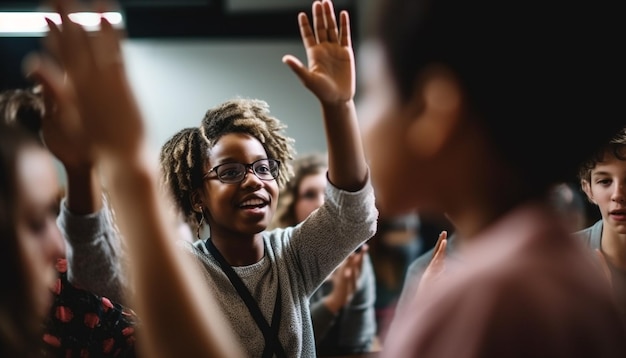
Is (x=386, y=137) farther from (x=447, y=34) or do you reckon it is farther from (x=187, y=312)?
(x=187, y=312)

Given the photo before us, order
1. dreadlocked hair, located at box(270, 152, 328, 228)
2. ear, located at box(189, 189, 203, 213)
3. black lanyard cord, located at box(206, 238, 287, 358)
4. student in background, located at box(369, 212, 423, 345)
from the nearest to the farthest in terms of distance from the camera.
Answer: black lanyard cord, located at box(206, 238, 287, 358)
ear, located at box(189, 189, 203, 213)
dreadlocked hair, located at box(270, 152, 328, 228)
student in background, located at box(369, 212, 423, 345)

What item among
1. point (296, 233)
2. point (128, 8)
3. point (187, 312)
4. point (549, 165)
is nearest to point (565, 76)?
point (549, 165)

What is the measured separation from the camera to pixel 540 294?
433mm

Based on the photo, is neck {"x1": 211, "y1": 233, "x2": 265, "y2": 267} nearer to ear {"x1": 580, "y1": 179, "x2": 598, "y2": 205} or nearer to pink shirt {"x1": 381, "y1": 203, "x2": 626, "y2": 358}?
pink shirt {"x1": 381, "y1": 203, "x2": 626, "y2": 358}

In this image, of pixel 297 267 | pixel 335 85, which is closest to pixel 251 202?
pixel 297 267

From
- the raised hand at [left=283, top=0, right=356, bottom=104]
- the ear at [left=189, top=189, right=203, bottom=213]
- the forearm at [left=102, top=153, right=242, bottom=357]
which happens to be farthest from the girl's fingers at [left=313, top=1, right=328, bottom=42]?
the forearm at [left=102, top=153, right=242, bottom=357]

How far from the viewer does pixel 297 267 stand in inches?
33.9

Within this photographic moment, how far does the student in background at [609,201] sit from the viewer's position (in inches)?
40.2

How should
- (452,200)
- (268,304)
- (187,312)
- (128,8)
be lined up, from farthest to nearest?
(128,8), (268,304), (452,200), (187,312)

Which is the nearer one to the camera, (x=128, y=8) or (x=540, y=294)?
(x=540, y=294)

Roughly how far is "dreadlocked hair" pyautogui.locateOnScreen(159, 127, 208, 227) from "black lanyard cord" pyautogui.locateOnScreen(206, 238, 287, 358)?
124mm

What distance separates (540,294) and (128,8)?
7.94 feet

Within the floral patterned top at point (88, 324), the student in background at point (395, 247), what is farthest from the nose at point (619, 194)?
the student in background at point (395, 247)

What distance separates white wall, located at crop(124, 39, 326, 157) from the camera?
1.76 metres
